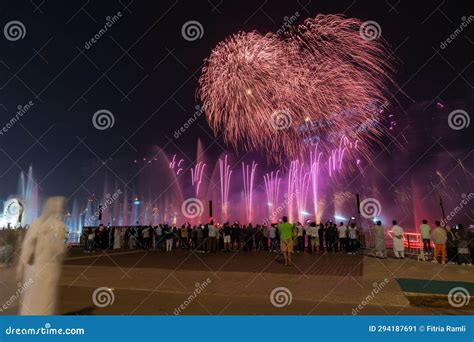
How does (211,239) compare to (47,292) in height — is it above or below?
above

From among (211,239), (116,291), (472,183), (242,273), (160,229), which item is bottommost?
(116,291)

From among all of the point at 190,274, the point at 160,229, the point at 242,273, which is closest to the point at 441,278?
the point at 242,273

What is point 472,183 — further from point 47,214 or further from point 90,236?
point 47,214

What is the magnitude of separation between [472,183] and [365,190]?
58.9 ft

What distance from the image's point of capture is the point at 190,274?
11.3 metres

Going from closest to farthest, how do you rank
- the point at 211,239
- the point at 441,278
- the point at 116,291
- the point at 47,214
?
the point at 47,214 → the point at 116,291 → the point at 441,278 → the point at 211,239
